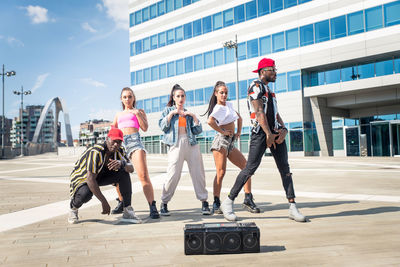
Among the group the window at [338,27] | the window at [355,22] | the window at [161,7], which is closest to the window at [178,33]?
the window at [161,7]

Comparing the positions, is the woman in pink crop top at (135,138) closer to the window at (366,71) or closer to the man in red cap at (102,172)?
the man in red cap at (102,172)

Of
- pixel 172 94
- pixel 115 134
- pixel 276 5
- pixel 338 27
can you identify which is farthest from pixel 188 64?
pixel 115 134

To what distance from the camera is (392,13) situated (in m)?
23.5

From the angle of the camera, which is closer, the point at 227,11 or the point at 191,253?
the point at 191,253

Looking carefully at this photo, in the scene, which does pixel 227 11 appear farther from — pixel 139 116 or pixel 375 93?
pixel 139 116

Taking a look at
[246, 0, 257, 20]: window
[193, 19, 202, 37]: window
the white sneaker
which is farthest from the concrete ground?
[193, 19, 202, 37]: window

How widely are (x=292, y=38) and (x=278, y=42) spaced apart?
4.32ft

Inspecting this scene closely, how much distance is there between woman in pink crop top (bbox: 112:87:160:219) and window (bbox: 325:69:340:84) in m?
23.9

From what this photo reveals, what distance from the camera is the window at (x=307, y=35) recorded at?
27.6 m

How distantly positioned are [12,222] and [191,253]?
299cm

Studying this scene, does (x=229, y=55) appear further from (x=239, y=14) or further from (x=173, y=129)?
(x=173, y=129)

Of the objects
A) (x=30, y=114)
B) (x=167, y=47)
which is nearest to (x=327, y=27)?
(x=167, y=47)

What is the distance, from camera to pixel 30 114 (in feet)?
571

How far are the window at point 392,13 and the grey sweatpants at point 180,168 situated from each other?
78.3 ft
